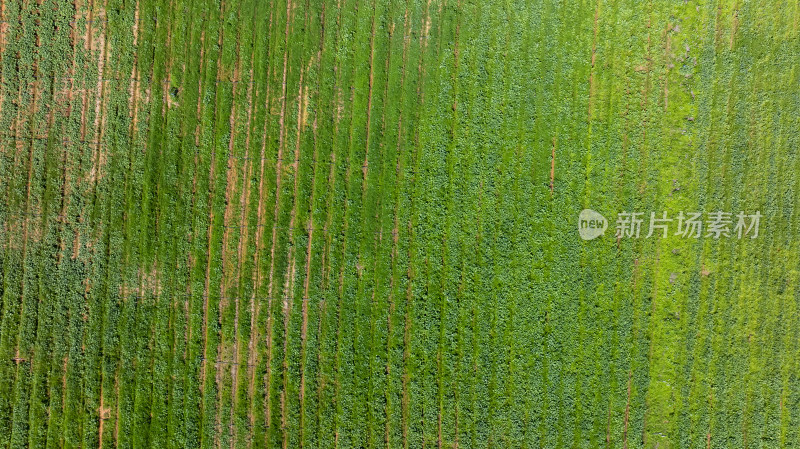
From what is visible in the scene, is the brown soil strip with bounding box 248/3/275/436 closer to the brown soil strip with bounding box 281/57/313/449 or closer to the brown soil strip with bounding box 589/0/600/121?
the brown soil strip with bounding box 281/57/313/449

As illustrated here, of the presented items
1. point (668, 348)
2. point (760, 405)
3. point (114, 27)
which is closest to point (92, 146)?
point (114, 27)

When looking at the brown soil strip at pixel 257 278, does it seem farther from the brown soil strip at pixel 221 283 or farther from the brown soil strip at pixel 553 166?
the brown soil strip at pixel 553 166

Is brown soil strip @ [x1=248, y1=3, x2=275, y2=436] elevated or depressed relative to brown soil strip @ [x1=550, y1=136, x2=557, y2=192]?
depressed

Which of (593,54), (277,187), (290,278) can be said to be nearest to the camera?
(290,278)

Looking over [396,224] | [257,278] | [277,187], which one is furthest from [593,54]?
[257,278]

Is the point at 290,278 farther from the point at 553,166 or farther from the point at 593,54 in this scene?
the point at 593,54

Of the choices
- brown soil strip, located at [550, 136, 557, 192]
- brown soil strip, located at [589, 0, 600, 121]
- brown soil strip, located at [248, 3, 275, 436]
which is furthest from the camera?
brown soil strip, located at [589, 0, 600, 121]

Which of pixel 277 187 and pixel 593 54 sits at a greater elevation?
pixel 593 54

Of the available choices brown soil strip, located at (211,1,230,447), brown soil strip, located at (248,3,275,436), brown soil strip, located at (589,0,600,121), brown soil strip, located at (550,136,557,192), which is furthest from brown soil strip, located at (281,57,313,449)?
brown soil strip, located at (589,0,600,121)
